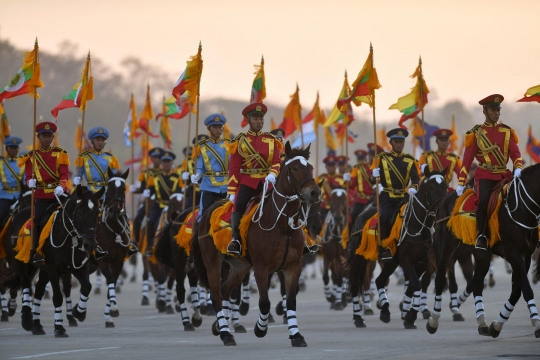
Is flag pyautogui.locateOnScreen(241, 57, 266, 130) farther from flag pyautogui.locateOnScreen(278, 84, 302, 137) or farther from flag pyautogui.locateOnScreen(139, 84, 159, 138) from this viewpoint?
flag pyautogui.locateOnScreen(139, 84, 159, 138)

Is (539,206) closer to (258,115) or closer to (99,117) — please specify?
(258,115)

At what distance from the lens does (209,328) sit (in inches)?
699

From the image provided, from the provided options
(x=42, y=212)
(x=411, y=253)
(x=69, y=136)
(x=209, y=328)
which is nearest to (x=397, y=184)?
(x=411, y=253)

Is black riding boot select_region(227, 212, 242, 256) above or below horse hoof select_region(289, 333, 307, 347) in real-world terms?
above

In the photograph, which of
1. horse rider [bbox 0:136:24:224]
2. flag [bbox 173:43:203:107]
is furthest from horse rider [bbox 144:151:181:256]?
flag [bbox 173:43:203:107]

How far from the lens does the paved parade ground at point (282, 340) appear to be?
1293cm

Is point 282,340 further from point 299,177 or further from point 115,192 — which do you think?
point 115,192

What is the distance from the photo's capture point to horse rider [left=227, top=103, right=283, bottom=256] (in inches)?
591

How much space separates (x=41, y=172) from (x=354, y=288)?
5.42 m

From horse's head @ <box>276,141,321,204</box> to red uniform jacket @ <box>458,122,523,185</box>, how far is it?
282 centimetres

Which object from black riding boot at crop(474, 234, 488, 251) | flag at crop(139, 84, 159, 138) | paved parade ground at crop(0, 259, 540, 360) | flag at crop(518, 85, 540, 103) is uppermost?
flag at crop(139, 84, 159, 138)

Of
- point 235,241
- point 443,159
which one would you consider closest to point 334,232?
point 443,159

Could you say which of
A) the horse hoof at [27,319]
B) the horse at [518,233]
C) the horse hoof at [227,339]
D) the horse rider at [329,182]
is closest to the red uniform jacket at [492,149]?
the horse at [518,233]

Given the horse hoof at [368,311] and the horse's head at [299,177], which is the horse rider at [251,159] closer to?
the horse's head at [299,177]
